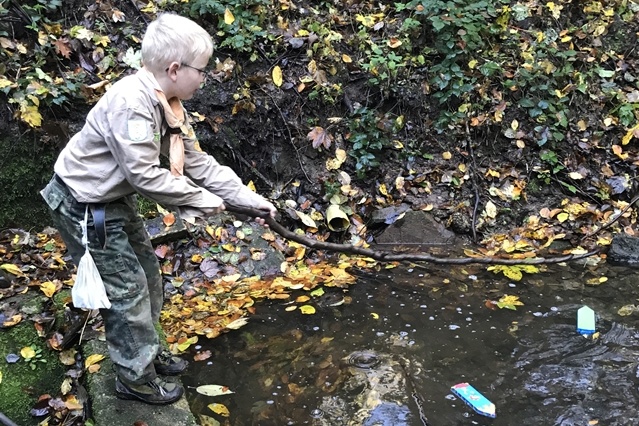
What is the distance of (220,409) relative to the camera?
294cm

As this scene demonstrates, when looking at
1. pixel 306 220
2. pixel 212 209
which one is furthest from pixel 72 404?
pixel 306 220

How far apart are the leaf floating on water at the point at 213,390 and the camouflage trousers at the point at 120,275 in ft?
1.32

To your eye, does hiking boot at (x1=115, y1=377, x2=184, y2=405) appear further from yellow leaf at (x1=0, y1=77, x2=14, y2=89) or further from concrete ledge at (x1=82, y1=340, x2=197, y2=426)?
yellow leaf at (x1=0, y1=77, x2=14, y2=89)

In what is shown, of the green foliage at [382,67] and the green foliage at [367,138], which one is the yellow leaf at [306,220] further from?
the green foliage at [382,67]

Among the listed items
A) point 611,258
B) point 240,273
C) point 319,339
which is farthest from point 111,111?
point 611,258

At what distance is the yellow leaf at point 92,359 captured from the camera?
3039mm

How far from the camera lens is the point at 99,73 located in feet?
16.5

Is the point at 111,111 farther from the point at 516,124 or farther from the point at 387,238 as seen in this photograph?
the point at 516,124

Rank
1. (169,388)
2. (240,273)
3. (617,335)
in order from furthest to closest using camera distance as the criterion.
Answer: (240,273) < (617,335) < (169,388)

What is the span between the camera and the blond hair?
7.57 ft

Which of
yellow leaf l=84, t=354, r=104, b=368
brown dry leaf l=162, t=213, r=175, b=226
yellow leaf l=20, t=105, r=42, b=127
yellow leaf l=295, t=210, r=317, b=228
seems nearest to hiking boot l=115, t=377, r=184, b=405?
yellow leaf l=84, t=354, r=104, b=368

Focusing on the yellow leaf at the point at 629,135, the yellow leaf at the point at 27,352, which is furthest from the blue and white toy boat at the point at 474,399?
the yellow leaf at the point at 629,135

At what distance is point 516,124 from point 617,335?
115 inches

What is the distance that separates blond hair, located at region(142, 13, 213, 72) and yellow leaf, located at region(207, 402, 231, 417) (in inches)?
69.9
